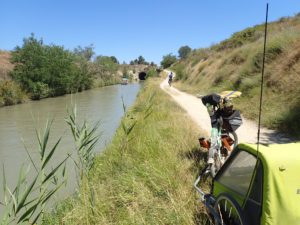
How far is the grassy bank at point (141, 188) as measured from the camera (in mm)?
4055

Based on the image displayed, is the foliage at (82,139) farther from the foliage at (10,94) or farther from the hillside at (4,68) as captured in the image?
the hillside at (4,68)

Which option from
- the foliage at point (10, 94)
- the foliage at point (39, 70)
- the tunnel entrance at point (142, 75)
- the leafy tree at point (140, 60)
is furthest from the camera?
the leafy tree at point (140, 60)

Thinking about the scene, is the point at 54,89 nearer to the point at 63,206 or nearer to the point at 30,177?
the point at 30,177

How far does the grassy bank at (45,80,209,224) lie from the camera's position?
405 cm

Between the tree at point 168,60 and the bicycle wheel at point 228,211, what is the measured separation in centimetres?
10323

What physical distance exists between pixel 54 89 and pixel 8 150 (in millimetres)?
31112

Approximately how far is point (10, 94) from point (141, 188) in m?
30.4

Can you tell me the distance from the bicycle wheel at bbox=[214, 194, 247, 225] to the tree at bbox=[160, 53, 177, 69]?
4064 inches

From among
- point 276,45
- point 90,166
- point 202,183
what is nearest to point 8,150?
point 90,166

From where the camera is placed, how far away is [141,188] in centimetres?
489

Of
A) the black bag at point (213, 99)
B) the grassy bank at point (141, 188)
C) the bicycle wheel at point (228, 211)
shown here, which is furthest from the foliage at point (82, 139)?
the bicycle wheel at point (228, 211)

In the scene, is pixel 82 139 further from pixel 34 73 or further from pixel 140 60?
pixel 140 60

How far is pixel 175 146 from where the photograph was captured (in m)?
6.68

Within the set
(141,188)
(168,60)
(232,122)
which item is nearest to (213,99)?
(232,122)
